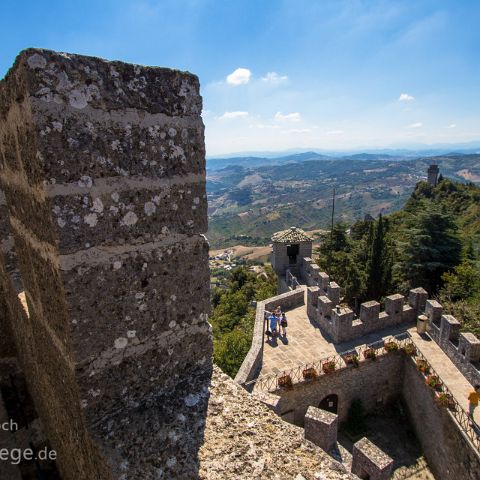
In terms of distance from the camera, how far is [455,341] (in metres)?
11.7

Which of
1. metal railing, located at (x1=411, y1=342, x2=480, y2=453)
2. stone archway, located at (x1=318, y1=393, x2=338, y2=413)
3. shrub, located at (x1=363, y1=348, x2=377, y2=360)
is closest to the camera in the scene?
metal railing, located at (x1=411, y1=342, x2=480, y2=453)

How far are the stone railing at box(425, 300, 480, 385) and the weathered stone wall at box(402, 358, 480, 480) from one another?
1263 mm

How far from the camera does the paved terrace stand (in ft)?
35.7

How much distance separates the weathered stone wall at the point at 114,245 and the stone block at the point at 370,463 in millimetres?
7604

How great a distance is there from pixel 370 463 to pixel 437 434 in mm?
3851

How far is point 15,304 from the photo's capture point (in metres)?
3.08

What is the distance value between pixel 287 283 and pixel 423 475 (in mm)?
10899

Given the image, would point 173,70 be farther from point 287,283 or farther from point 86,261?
point 287,283

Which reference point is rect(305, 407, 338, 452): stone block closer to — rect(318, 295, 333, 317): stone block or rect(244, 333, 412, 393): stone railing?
rect(244, 333, 412, 393): stone railing

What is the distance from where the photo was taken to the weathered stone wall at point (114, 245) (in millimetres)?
1600

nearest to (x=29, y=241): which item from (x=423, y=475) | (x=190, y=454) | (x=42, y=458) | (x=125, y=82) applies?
(x=125, y=82)

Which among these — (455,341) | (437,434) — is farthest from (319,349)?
(455,341)

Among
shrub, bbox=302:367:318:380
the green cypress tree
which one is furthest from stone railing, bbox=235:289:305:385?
the green cypress tree

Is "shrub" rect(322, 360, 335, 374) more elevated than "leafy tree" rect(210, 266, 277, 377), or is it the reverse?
"shrub" rect(322, 360, 335, 374)
